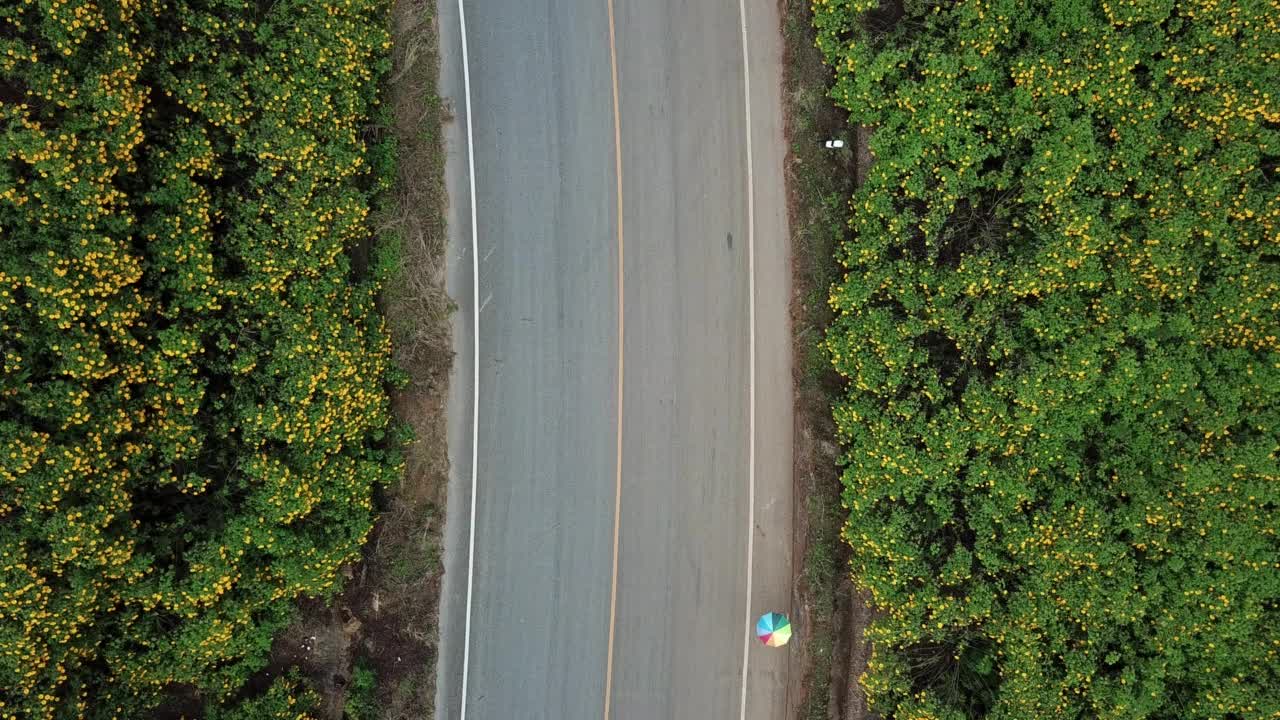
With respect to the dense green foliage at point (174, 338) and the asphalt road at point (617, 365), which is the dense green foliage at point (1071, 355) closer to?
the asphalt road at point (617, 365)

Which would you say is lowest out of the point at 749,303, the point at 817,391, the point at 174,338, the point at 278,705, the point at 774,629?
the point at 278,705

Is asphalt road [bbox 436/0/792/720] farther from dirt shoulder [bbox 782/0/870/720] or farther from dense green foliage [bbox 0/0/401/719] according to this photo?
dense green foliage [bbox 0/0/401/719]

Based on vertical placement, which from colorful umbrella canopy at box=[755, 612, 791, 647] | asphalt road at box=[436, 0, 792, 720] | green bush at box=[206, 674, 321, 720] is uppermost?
asphalt road at box=[436, 0, 792, 720]

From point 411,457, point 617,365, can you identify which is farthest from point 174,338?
point 617,365

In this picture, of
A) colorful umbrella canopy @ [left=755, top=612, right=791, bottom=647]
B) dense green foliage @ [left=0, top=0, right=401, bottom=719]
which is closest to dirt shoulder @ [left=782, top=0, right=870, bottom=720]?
colorful umbrella canopy @ [left=755, top=612, right=791, bottom=647]

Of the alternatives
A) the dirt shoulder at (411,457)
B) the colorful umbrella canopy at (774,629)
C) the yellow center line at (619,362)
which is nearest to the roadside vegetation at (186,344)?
the dirt shoulder at (411,457)

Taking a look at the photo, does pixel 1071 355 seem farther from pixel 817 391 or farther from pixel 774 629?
pixel 774 629

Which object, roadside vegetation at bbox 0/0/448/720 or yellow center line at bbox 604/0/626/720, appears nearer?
roadside vegetation at bbox 0/0/448/720
